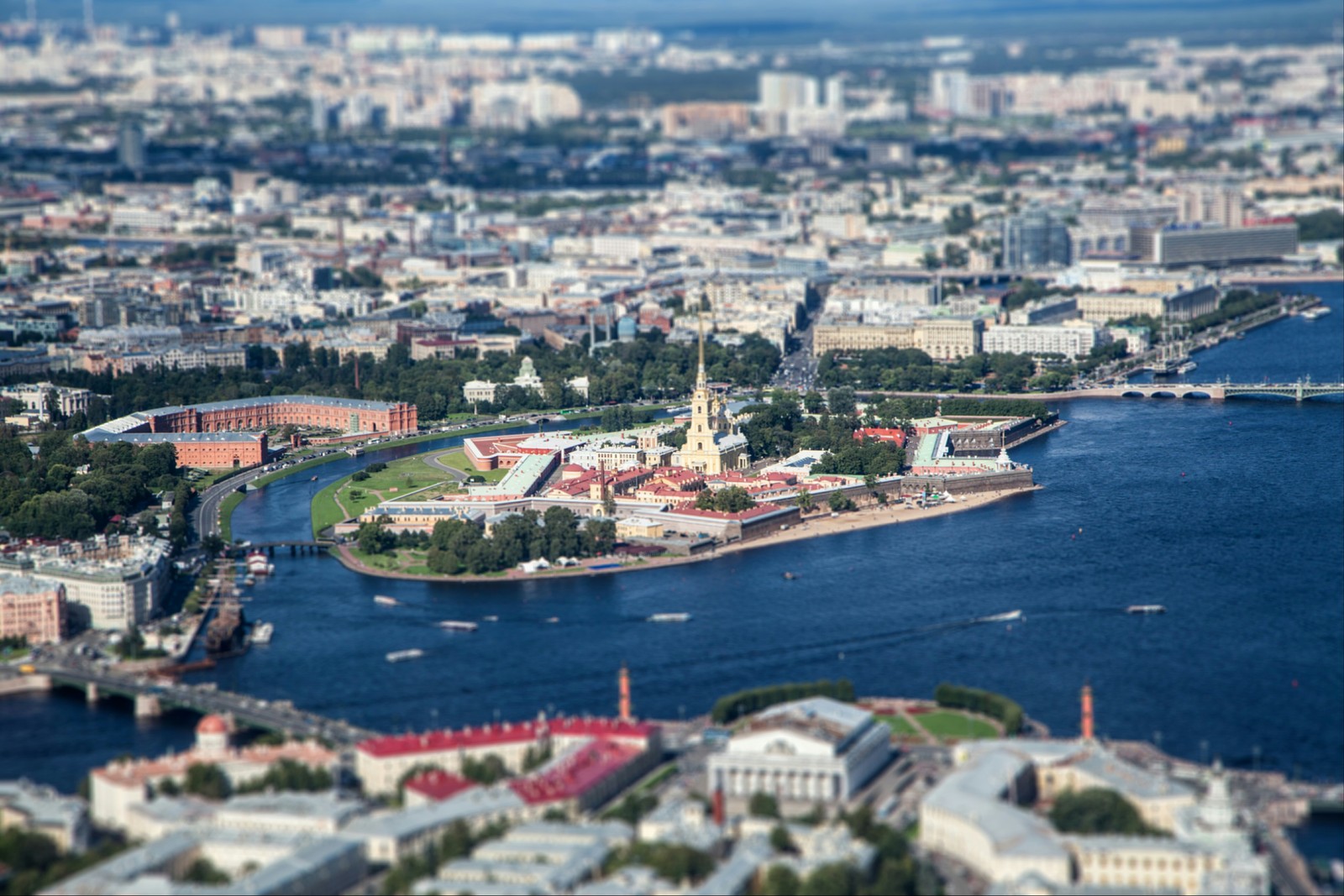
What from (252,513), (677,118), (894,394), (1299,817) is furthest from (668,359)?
(677,118)

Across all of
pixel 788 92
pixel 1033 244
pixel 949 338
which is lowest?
pixel 949 338

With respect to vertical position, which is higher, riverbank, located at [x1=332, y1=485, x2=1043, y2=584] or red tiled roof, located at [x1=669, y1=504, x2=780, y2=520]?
red tiled roof, located at [x1=669, y1=504, x2=780, y2=520]

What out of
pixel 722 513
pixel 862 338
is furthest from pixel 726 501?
pixel 862 338

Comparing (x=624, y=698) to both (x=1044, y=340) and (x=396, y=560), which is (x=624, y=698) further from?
(x=1044, y=340)

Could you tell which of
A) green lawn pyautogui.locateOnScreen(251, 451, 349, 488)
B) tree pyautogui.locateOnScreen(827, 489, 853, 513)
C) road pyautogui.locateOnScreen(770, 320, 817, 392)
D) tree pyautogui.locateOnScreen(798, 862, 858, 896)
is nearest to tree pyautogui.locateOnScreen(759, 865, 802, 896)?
tree pyautogui.locateOnScreen(798, 862, 858, 896)

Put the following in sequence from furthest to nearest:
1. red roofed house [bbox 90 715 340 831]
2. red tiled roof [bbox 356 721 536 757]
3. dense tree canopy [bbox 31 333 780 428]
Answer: dense tree canopy [bbox 31 333 780 428] < red tiled roof [bbox 356 721 536 757] < red roofed house [bbox 90 715 340 831]

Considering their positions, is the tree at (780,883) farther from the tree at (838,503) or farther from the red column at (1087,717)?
the tree at (838,503)

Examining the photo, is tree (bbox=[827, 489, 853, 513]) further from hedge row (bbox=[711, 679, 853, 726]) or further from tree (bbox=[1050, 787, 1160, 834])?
Result: tree (bbox=[1050, 787, 1160, 834])

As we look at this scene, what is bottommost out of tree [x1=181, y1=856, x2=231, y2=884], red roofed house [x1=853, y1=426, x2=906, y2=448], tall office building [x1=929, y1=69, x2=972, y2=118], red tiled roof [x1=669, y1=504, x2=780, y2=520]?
tree [x1=181, y1=856, x2=231, y2=884]
